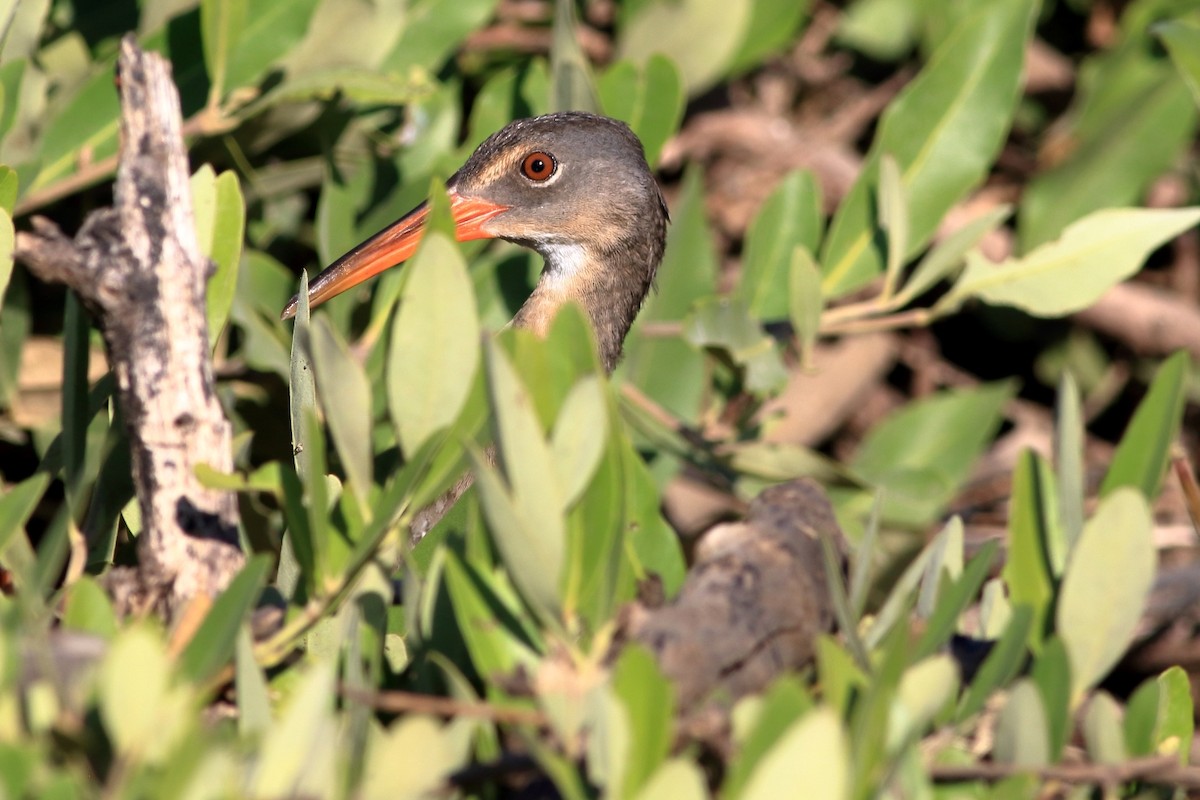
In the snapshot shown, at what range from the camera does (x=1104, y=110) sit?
17.1 feet

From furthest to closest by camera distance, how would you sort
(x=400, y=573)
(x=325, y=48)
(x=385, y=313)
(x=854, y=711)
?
(x=325, y=48) < (x=385, y=313) < (x=400, y=573) < (x=854, y=711)

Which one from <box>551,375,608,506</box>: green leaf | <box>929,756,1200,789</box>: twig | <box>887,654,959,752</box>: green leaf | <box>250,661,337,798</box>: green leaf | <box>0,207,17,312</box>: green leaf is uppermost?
<box>0,207,17,312</box>: green leaf

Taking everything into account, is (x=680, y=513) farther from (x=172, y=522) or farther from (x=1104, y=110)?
(x=172, y=522)

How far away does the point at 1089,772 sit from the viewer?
5.95ft

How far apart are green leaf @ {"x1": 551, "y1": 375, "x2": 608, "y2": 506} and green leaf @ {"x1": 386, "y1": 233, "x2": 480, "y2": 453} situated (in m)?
0.19

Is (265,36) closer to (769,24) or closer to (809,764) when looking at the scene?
(769,24)

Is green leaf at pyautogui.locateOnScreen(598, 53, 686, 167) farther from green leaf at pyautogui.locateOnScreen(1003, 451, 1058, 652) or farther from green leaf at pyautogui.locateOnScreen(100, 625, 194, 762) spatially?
green leaf at pyautogui.locateOnScreen(100, 625, 194, 762)

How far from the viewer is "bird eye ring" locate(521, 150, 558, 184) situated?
3812mm

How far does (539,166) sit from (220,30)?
3.01ft

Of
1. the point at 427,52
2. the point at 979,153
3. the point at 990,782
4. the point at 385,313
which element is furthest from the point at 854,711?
the point at 427,52

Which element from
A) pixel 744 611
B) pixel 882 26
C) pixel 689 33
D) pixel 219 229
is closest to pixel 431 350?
pixel 744 611

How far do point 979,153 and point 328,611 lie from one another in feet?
7.62

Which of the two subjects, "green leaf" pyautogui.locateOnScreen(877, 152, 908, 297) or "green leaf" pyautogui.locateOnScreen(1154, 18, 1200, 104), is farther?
"green leaf" pyautogui.locateOnScreen(1154, 18, 1200, 104)

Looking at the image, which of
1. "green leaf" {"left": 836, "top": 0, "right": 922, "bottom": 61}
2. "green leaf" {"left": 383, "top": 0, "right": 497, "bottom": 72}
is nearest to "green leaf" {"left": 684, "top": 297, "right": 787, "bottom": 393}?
"green leaf" {"left": 383, "top": 0, "right": 497, "bottom": 72}
